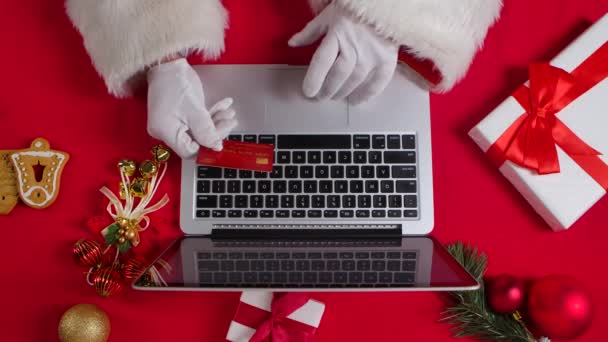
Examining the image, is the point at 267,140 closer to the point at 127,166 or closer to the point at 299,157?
the point at 299,157

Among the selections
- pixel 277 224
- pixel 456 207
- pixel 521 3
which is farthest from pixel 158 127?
pixel 521 3

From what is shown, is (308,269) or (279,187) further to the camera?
(279,187)

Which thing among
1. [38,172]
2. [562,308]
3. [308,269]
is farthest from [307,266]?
[38,172]

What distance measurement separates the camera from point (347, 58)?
27.1 inches

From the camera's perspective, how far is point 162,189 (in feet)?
2.54

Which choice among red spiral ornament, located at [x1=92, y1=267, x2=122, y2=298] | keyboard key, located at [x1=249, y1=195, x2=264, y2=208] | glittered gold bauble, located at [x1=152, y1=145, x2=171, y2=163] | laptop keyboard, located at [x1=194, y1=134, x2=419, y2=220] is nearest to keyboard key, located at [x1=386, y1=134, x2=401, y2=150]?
laptop keyboard, located at [x1=194, y1=134, x2=419, y2=220]

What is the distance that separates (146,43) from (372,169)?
376 mm

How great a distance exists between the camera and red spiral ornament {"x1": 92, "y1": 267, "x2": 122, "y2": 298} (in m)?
0.71

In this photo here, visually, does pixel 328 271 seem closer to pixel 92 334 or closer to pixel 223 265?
pixel 223 265

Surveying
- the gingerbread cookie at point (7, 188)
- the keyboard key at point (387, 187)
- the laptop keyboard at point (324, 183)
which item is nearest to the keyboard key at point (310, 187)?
the laptop keyboard at point (324, 183)

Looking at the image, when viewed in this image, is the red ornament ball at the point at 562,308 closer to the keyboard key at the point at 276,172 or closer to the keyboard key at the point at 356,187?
the keyboard key at the point at 356,187

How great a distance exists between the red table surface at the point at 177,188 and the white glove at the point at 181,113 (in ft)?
0.24

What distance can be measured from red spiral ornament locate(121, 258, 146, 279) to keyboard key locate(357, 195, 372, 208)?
13.1 inches

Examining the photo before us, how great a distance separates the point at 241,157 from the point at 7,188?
37 centimetres
